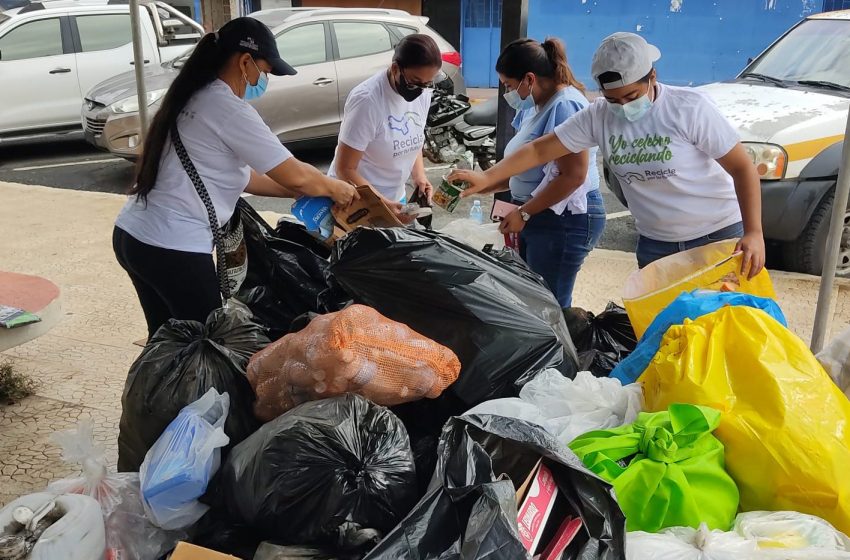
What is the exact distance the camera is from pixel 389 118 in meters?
3.34

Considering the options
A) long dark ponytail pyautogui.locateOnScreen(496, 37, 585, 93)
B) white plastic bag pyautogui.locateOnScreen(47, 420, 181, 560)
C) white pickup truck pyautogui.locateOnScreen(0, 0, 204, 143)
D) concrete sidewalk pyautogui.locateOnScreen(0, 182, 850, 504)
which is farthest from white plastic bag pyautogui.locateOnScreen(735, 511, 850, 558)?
white pickup truck pyautogui.locateOnScreen(0, 0, 204, 143)

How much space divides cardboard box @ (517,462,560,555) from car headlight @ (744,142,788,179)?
404cm

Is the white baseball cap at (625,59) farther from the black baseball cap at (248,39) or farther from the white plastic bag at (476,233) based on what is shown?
the black baseball cap at (248,39)

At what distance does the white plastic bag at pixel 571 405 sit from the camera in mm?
1863

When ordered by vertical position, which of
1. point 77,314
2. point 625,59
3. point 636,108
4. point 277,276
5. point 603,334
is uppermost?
point 625,59

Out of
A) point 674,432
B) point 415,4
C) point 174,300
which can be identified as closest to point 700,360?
point 674,432

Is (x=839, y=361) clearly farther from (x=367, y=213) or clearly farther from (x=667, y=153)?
(x=367, y=213)

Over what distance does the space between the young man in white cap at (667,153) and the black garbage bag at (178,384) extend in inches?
58.0

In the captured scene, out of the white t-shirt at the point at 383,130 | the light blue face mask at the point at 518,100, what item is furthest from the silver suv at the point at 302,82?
the light blue face mask at the point at 518,100

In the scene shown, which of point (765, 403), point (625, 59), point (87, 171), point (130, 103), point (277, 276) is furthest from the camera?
point (87, 171)

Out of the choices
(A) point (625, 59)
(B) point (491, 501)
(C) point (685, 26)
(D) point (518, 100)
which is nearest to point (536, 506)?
(B) point (491, 501)

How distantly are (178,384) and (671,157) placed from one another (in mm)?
1762

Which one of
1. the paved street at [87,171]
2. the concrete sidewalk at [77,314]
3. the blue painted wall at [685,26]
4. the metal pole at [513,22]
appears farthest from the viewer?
the blue painted wall at [685,26]

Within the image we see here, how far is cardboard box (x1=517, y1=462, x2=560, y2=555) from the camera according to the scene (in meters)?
1.50
